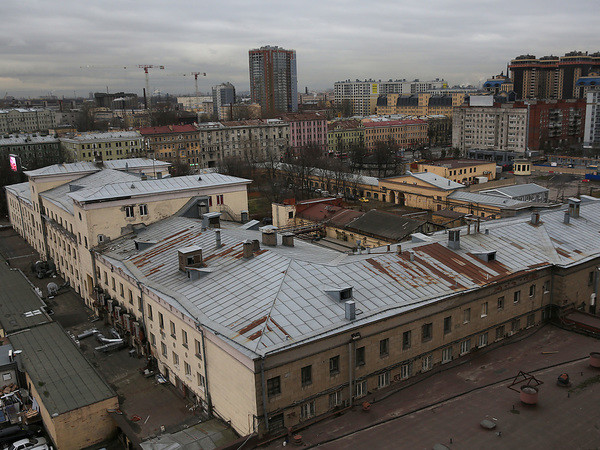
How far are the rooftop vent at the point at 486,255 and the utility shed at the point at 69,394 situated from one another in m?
19.1

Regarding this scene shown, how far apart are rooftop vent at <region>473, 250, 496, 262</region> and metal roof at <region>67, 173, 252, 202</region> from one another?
1991cm

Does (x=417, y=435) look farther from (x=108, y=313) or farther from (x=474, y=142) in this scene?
(x=474, y=142)

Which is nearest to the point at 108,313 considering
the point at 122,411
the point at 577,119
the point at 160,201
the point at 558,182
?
the point at 160,201

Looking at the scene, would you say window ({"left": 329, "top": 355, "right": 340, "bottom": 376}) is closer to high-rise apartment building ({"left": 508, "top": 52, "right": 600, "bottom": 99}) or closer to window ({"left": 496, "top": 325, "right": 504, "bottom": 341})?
window ({"left": 496, "top": 325, "right": 504, "bottom": 341})

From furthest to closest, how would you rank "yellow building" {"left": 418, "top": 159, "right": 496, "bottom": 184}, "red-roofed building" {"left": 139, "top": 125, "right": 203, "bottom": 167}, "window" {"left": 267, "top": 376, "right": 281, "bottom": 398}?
"red-roofed building" {"left": 139, "top": 125, "right": 203, "bottom": 167} < "yellow building" {"left": 418, "top": 159, "right": 496, "bottom": 184} < "window" {"left": 267, "top": 376, "right": 281, "bottom": 398}

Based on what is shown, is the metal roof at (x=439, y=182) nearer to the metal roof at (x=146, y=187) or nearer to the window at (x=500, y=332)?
the metal roof at (x=146, y=187)

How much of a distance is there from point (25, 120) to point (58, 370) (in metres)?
152

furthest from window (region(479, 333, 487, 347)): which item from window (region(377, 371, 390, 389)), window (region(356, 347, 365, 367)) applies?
window (region(356, 347, 365, 367))

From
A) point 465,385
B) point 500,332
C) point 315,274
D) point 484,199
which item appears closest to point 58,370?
point 315,274

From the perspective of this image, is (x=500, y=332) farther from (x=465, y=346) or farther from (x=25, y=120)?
(x=25, y=120)

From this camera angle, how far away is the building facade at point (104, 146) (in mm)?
91938

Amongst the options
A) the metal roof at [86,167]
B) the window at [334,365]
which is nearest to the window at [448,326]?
the window at [334,365]

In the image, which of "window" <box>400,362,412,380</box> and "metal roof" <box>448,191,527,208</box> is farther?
"metal roof" <box>448,191,527,208</box>

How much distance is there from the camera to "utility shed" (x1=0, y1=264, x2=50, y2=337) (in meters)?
32.0
